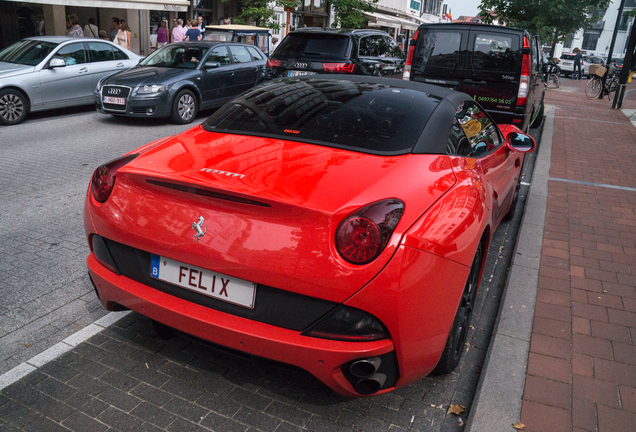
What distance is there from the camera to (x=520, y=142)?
Result: 14.3 feet

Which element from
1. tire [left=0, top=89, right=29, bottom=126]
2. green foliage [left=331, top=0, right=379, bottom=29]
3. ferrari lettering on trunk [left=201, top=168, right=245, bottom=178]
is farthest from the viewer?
green foliage [left=331, top=0, right=379, bottom=29]

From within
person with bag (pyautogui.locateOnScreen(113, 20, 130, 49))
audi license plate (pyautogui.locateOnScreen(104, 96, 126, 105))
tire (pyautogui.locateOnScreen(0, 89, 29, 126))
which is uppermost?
person with bag (pyautogui.locateOnScreen(113, 20, 130, 49))

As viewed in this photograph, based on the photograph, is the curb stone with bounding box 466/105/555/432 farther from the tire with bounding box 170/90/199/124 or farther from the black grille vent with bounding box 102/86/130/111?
the black grille vent with bounding box 102/86/130/111

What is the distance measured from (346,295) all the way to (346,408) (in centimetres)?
78

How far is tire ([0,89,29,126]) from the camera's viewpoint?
31.8 feet

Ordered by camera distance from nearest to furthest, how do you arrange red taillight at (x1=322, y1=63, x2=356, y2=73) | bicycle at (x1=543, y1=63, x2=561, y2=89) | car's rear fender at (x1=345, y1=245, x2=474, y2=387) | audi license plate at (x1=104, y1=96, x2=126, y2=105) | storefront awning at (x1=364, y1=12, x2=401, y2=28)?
car's rear fender at (x1=345, y1=245, x2=474, y2=387), audi license plate at (x1=104, y1=96, x2=126, y2=105), red taillight at (x1=322, y1=63, x2=356, y2=73), bicycle at (x1=543, y1=63, x2=561, y2=89), storefront awning at (x1=364, y1=12, x2=401, y2=28)

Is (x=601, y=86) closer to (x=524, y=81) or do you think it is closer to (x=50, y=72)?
(x=524, y=81)

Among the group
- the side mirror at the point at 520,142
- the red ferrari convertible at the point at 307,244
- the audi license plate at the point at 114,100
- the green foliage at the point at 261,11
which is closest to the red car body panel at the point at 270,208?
the red ferrari convertible at the point at 307,244

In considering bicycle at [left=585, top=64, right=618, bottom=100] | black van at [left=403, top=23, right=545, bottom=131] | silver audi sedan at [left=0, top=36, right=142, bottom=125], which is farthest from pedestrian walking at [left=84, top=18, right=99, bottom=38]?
bicycle at [left=585, top=64, right=618, bottom=100]

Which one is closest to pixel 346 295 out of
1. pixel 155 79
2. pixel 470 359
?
pixel 470 359

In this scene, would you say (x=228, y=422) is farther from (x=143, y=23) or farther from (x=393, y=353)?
(x=143, y=23)

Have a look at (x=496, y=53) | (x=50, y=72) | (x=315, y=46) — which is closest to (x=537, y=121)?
(x=496, y=53)

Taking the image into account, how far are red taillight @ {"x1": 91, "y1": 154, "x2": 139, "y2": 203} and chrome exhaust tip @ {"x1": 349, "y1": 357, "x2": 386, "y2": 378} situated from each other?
1431 millimetres

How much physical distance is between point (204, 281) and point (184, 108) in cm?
899
